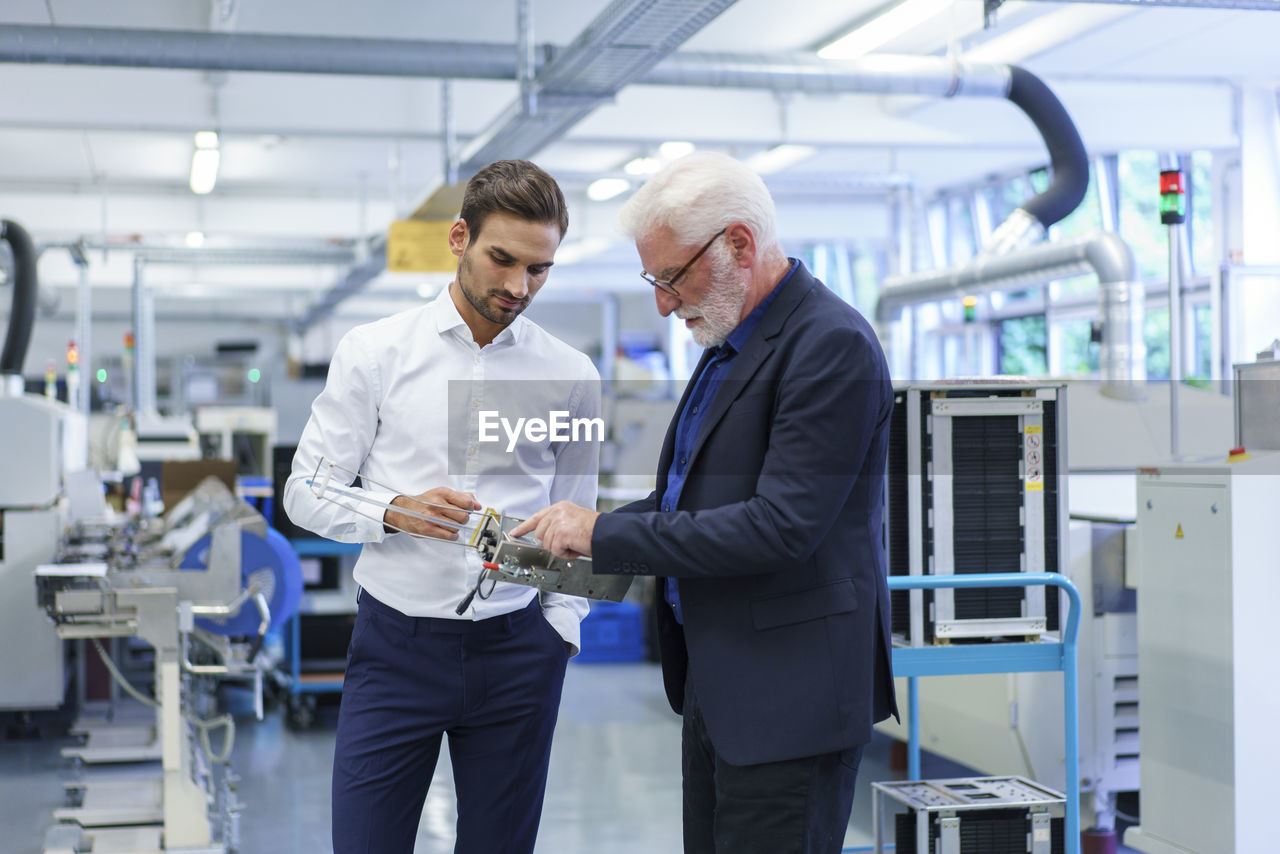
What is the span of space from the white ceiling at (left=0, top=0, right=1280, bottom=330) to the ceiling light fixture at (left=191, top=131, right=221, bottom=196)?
11.8 inches

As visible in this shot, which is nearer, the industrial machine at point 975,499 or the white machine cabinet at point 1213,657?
the industrial machine at point 975,499

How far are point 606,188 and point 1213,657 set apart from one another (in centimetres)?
745

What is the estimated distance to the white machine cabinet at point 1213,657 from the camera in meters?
3.11

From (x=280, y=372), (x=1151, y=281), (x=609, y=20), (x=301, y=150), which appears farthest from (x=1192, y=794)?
(x=280, y=372)

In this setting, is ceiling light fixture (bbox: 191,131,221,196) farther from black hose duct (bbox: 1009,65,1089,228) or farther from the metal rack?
the metal rack

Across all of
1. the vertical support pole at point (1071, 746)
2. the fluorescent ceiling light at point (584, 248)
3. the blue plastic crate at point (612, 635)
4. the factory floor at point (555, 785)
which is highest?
the fluorescent ceiling light at point (584, 248)

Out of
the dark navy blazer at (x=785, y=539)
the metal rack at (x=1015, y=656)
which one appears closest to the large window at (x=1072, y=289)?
the metal rack at (x=1015, y=656)

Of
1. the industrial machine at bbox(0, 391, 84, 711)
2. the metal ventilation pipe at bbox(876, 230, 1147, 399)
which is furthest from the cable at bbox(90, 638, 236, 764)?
the metal ventilation pipe at bbox(876, 230, 1147, 399)

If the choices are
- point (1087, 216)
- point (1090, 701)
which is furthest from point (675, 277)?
point (1087, 216)

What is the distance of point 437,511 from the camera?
166 cm

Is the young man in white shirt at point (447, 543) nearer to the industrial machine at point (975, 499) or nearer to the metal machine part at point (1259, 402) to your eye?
the industrial machine at point (975, 499)

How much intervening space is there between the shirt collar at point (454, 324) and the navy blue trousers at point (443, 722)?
1.34ft

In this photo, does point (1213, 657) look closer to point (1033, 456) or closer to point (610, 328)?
point (1033, 456)

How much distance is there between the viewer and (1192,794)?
10.6ft
